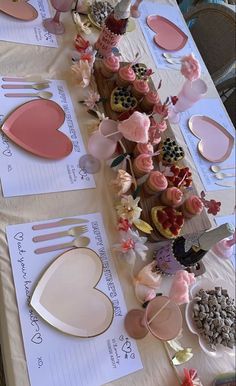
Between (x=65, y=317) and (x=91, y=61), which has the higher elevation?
(x=91, y=61)

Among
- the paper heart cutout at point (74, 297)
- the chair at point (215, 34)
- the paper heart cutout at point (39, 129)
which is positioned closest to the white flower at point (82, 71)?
the paper heart cutout at point (39, 129)

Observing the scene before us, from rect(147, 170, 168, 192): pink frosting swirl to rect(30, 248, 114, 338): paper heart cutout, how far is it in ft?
0.76

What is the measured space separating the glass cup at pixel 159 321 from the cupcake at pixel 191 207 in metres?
0.24

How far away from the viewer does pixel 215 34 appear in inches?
71.3

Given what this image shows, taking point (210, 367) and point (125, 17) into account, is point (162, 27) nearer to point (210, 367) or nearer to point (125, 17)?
point (125, 17)

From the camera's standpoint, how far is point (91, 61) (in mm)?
1114

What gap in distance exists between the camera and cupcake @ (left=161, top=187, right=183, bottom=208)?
98 cm

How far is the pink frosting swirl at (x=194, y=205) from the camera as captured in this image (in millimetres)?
989

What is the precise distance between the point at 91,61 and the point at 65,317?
0.68 m

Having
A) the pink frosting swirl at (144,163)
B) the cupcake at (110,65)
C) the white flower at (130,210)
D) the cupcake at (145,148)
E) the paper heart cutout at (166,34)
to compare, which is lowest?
the white flower at (130,210)

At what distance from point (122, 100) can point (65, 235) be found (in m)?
0.41

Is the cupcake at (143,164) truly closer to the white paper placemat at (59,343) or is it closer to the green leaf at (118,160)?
the green leaf at (118,160)

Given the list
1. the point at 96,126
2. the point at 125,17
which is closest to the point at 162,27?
the point at 125,17

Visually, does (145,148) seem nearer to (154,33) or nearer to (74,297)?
(74,297)
